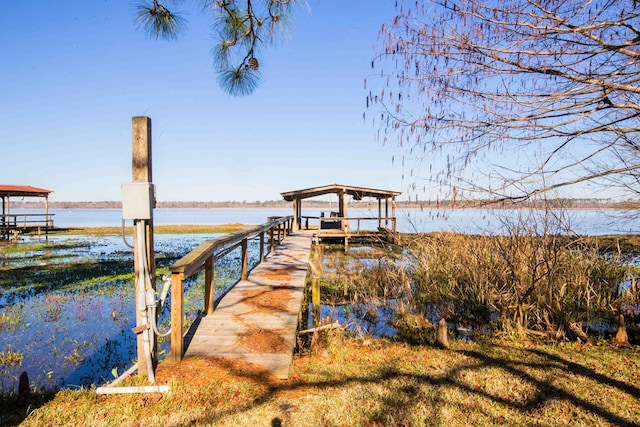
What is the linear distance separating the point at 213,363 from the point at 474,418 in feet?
8.42

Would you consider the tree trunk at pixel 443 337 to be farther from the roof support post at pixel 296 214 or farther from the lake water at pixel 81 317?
the roof support post at pixel 296 214

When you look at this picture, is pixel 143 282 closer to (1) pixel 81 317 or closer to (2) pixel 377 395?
(2) pixel 377 395

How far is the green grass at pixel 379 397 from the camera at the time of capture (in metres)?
3.19

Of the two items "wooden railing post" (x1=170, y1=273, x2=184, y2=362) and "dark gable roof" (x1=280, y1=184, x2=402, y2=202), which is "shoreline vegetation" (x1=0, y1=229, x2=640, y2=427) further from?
"dark gable roof" (x1=280, y1=184, x2=402, y2=202)

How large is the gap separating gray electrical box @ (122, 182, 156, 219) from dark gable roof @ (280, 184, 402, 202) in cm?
1820

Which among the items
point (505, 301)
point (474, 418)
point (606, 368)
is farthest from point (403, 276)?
point (474, 418)

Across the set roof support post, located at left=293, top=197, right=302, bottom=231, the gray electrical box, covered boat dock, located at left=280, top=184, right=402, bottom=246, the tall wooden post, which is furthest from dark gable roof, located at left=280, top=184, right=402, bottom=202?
the gray electrical box

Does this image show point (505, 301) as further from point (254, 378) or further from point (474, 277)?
point (254, 378)

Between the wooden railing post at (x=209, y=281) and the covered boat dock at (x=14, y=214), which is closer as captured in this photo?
the wooden railing post at (x=209, y=281)

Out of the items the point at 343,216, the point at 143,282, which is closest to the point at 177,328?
the point at 143,282

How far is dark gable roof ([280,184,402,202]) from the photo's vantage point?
72.4 feet

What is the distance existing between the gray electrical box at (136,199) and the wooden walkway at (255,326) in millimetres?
1707

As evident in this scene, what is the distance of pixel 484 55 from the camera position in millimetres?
3490

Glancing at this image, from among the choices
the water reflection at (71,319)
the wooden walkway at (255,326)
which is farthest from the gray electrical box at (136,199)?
the water reflection at (71,319)
